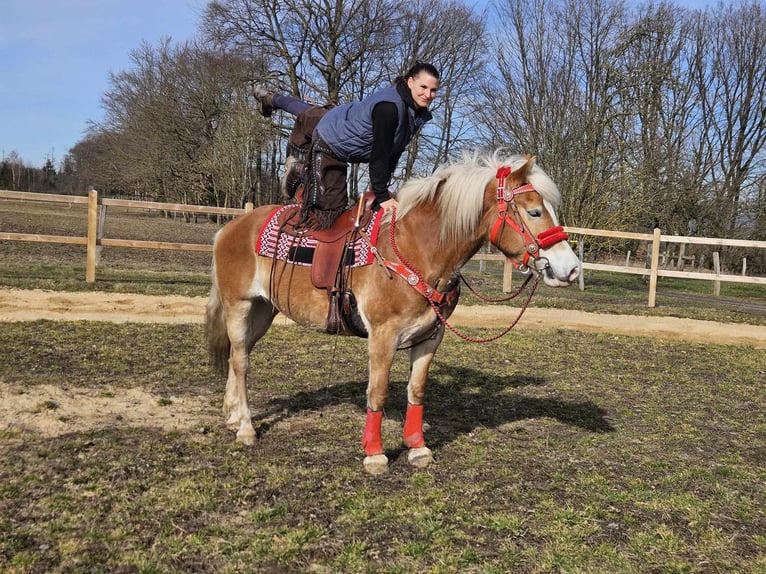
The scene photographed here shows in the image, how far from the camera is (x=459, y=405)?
6.21 metres

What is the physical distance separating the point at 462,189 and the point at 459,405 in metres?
2.86

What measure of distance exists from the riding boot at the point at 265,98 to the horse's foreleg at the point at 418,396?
2.70 m

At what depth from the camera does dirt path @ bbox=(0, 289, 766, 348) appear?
9.98 m

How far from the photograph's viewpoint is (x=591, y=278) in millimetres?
24781

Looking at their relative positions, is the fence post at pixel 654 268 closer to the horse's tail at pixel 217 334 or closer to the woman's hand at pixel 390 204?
the horse's tail at pixel 217 334

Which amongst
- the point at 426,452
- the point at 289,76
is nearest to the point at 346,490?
the point at 426,452

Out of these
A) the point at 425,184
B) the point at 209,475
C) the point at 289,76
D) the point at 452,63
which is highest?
the point at 452,63

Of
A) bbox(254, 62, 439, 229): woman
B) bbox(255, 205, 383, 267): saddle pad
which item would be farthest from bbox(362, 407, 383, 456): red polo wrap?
bbox(254, 62, 439, 229): woman

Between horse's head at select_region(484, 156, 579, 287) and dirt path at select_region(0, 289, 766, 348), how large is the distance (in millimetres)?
7083

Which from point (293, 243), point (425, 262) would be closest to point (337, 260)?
point (293, 243)

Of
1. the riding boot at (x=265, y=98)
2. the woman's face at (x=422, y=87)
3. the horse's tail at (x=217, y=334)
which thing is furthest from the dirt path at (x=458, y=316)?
the woman's face at (x=422, y=87)

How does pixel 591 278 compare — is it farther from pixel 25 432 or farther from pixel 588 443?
pixel 25 432

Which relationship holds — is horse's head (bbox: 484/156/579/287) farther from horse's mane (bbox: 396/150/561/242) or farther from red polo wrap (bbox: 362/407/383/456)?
red polo wrap (bbox: 362/407/383/456)

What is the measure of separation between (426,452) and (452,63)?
97.5 feet
